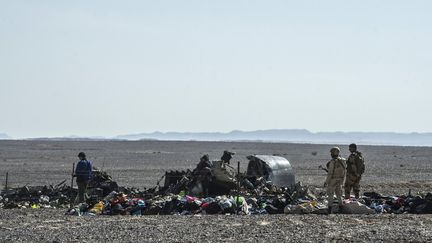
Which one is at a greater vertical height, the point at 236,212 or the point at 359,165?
the point at 359,165

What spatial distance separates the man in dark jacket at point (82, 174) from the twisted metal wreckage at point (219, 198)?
1.23ft

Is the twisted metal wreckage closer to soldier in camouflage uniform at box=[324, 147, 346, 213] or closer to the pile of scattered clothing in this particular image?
the pile of scattered clothing

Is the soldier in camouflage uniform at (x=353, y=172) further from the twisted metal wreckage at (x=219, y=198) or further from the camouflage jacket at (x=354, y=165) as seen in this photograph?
the twisted metal wreckage at (x=219, y=198)

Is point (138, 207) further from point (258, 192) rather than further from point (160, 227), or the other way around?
point (258, 192)

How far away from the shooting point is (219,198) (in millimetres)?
20922

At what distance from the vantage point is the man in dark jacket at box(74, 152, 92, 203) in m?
22.0

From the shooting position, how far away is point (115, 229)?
1691 centimetres

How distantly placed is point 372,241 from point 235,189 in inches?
358

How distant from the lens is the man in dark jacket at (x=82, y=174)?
22.0 metres

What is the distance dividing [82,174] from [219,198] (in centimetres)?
459

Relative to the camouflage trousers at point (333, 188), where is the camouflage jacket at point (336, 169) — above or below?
above

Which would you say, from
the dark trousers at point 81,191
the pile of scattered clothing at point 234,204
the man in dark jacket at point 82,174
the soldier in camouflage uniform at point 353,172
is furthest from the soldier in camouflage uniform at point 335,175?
the dark trousers at point 81,191

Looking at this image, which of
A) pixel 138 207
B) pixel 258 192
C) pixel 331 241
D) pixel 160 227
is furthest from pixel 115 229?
pixel 258 192

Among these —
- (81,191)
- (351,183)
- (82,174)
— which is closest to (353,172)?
(351,183)
